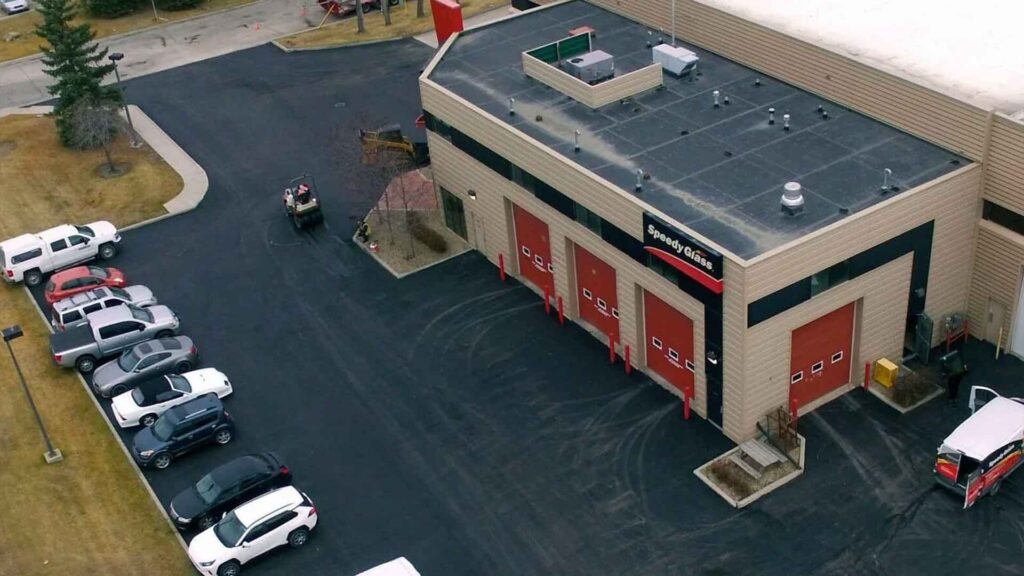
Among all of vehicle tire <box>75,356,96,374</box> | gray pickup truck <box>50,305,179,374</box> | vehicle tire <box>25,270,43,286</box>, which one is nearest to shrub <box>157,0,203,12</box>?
vehicle tire <box>25,270,43,286</box>

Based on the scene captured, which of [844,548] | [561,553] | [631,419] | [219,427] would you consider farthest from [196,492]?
[844,548]

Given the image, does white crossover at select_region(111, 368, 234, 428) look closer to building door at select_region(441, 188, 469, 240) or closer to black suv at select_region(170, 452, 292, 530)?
black suv at select_region(170, 452, 292, 530)

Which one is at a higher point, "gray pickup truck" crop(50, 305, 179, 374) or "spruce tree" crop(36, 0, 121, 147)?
"spruce tree" crop(36, 0, 121, 147)

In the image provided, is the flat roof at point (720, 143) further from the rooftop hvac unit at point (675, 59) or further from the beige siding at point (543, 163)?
the beige siding at point (543, 163)

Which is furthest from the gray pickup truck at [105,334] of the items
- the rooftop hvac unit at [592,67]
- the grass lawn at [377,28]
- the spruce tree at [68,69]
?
the grass lawn at [377,28]

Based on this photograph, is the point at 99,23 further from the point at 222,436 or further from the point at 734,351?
the point at 734,351
